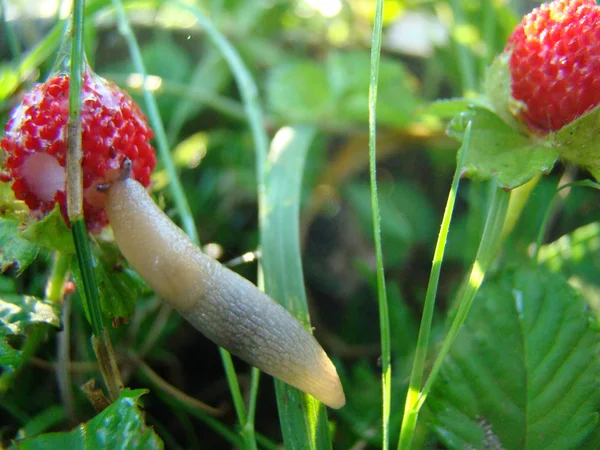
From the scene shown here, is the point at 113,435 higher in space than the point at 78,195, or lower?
lower

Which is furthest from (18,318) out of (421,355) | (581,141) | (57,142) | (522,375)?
(581,141)

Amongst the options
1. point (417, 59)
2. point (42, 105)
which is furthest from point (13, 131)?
point (417, 59)

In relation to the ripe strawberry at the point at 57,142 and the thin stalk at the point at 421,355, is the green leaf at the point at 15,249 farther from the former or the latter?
the thin stalk at the point at 421,355

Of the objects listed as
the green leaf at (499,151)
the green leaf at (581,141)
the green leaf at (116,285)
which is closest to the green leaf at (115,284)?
the green leaf at (116,285)

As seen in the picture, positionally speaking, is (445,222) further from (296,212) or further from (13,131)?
(13,131)

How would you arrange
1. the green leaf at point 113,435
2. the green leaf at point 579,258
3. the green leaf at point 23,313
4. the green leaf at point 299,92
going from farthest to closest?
the green leaf at point 299,92, the green leaf at point 579,258, the green leaf at point 23,313, the green leaf at point 113,435

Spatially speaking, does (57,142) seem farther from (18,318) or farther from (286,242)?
(286,242)

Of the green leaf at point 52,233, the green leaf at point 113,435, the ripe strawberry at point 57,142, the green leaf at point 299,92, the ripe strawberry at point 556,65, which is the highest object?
the green leaf at point 299,92

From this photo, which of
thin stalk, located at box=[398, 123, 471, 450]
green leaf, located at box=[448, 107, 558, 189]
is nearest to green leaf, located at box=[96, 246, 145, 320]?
thin stalk, located at box=[398, 123, 471, 450]
